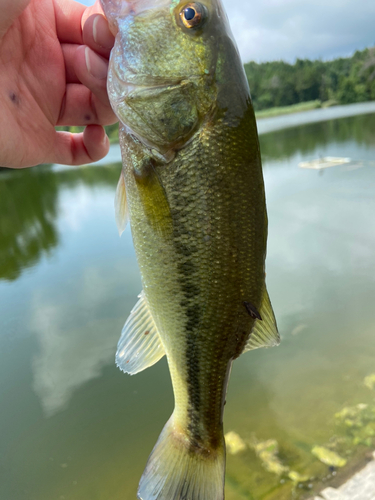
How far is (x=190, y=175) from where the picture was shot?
1080 mm

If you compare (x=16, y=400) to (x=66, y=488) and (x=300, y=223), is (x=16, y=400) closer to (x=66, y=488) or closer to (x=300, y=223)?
(x=66, y=488)

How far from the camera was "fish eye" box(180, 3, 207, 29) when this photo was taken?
1.09 metres

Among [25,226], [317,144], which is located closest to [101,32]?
[25,226]

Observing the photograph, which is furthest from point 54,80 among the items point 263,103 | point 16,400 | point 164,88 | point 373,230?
point 263,103

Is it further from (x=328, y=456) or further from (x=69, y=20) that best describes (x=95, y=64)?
(x=328, y=456)

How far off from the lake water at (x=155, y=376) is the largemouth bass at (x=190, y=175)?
221cm

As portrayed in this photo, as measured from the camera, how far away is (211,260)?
1132 millimetres

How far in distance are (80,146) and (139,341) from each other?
122 centimetres

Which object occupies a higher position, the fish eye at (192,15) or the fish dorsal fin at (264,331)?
the fish eye at (192,15)

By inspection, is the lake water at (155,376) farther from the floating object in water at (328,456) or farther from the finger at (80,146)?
the finger at (80,146)

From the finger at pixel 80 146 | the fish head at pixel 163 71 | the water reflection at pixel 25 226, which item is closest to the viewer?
the fish head at pixel 163 71

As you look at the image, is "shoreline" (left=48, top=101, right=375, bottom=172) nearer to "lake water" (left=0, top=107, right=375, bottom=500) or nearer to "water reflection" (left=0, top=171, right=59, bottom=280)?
"water reflection" (left=0, top=171, right=59, bottom=280)

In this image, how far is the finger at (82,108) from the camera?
1697 millimetres

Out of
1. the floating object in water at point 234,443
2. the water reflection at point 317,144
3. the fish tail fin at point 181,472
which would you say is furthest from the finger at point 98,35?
the water reflection at point 317,144
